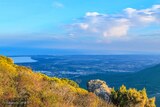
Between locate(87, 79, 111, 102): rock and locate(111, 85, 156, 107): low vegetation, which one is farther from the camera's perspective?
locate(87, 79, 111, 102): rock

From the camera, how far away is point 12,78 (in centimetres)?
1967

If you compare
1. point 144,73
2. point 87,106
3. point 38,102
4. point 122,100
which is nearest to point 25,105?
point 38,102

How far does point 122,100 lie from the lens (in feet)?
107

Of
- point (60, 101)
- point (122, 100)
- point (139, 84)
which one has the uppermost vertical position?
point (60, 101)

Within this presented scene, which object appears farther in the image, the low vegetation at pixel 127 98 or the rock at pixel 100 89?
the rock at pixel 100 89

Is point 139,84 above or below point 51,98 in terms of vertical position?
below

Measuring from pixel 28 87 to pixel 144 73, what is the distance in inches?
7227

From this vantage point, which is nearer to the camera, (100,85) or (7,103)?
(7,103)

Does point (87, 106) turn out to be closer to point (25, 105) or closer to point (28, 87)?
point (28, 87)

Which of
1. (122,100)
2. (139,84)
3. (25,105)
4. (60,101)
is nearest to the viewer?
(25,105)

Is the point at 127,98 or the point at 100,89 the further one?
the point at 100,89

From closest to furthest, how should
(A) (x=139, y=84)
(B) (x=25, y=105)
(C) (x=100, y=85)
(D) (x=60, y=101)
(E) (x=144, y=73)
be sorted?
1. (B) (x=25, y=105)
2. (D) (x=60, y=101)
3. (C) (x=100, y=85)
4. (A) (x=139, y=84)
5. (E) (x=144, y=73)

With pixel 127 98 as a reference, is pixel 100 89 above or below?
above

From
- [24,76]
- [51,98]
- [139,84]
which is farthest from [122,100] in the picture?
[139,84]
